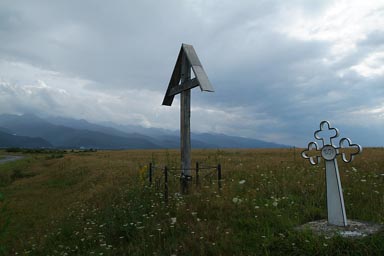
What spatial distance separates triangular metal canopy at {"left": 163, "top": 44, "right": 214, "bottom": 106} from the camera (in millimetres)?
8172

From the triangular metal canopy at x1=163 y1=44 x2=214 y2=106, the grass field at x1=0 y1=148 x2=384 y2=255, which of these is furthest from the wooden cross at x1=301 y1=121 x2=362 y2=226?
the triangular metal canopy at x1=163 y1=44 x2=214 y2=106

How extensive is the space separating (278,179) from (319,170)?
2.51m

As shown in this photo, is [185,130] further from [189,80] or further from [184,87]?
[189,80]

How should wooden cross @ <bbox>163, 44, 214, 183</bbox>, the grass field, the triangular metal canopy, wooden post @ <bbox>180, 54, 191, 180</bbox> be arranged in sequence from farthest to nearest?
wooden post @ <bbox>180, 54, 191, 180</bbox>
wooden cross @ <bbox>163, 44, 214, 183</bbox>
the triangular metal canopy
the grass field

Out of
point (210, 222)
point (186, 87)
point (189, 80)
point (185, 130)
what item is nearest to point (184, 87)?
point (186, 87)

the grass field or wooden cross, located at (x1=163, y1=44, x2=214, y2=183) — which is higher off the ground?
wooden cross, located at (x1=163, y1=44, x2=214, y2=183)

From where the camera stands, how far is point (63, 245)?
700 centimetres

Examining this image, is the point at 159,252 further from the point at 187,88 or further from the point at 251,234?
the point at 187,88

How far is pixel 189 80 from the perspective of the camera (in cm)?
896

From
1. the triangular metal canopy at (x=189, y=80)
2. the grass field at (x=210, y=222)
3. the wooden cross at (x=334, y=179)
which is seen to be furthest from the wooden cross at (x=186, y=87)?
the wooden cross at (x=334, y=179)

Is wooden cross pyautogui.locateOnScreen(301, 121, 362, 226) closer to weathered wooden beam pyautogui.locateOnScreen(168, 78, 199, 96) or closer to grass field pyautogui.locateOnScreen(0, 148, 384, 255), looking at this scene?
grass field pyautogui.locateOnScreen(0, 148, 384, 255)

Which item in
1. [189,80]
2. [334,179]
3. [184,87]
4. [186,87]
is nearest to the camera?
[334,179]

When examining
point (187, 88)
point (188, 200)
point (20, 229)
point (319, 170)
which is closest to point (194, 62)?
point (187, 88)

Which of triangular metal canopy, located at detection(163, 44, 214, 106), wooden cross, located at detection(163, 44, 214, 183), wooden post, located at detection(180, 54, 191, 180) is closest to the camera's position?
triangular metal canopy, located at detection(163, 44, 214, 106)
